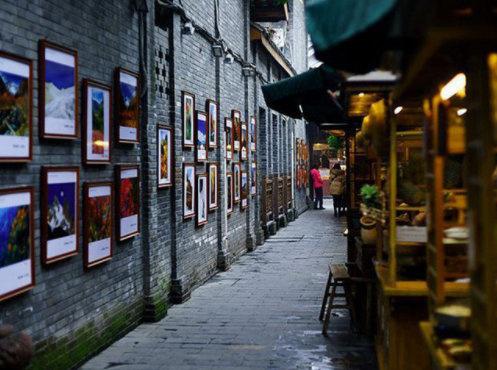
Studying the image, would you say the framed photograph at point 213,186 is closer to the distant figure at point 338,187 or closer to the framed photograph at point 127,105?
the framed photograph at point 127,105

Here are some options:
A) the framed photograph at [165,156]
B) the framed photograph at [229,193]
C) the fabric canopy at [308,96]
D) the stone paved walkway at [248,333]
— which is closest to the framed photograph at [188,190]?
the framed photograph at [165,156]

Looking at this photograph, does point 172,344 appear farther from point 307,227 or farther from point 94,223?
point 307,227

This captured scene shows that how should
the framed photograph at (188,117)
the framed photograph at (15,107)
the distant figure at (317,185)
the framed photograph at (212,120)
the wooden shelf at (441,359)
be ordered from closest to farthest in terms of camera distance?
the wooden shelf at (441,359), the framed photograph at (15,107), the framed photograph at (188,117), the framed photograph at (212,120), the distant figure at (317,185)

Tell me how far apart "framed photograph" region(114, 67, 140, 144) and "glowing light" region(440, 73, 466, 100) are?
4.01 meters

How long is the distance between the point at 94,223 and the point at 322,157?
34.0m

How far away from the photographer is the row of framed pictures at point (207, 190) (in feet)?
37.8

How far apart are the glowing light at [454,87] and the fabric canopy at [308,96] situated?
5.97ft

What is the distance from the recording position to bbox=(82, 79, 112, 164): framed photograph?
24.4 ft

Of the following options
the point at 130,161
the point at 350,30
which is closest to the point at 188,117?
the point at 130,161

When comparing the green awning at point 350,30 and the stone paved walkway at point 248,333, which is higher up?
the green awning at point 350,30

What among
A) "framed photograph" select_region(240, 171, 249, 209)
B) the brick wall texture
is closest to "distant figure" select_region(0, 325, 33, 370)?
the brick wall texture

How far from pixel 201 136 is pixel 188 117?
3.19ft

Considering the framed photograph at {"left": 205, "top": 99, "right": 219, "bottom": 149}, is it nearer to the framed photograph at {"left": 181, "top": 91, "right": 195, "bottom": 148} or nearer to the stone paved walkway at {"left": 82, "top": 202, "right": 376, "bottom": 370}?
the framed photograph at {"left": 181, "top": 91, "right": 195, "bottom": 148}

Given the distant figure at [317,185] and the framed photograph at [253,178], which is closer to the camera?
the framed photograph at [253,178]
